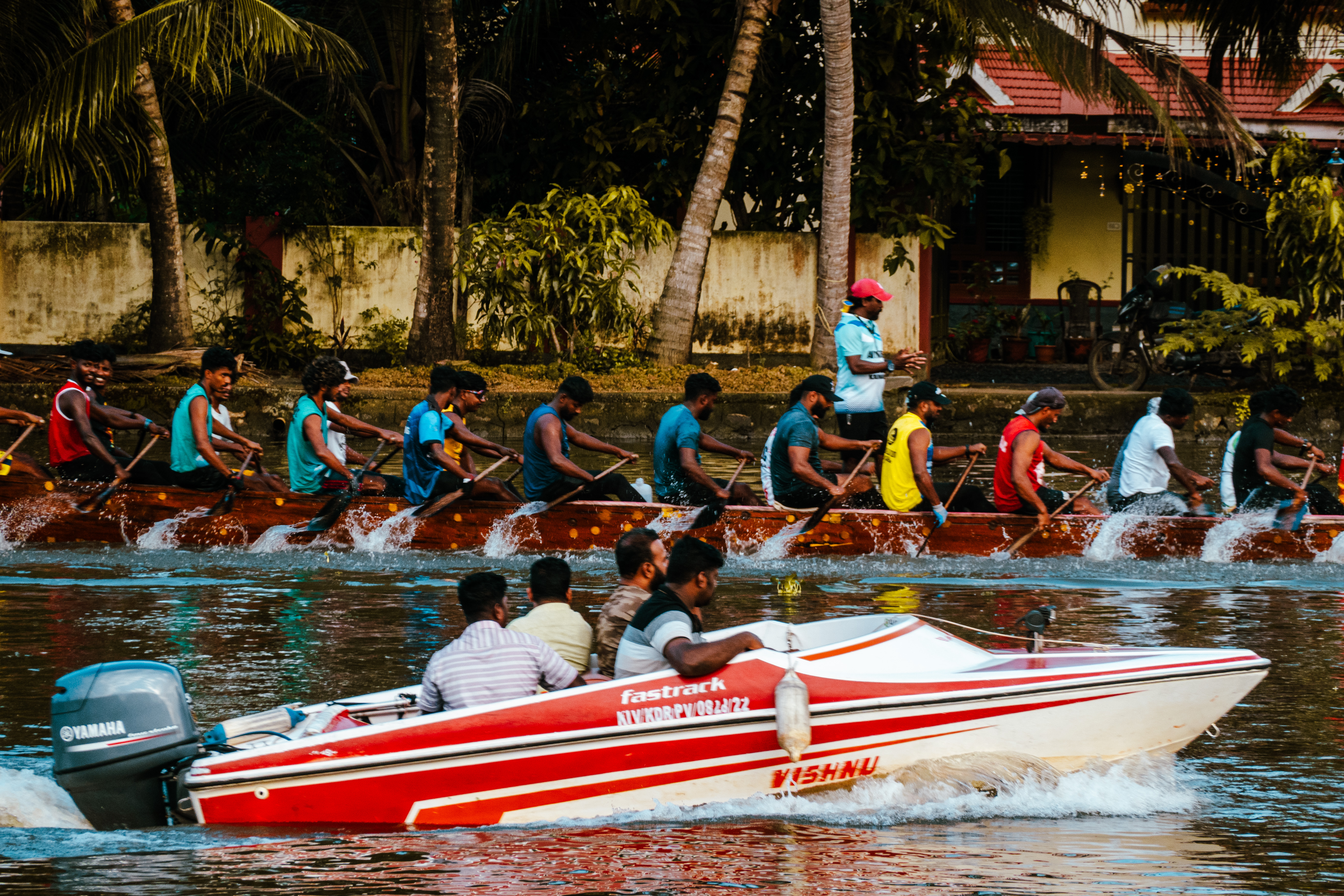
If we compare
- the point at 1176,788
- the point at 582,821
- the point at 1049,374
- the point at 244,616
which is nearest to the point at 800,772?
the point at 582,821

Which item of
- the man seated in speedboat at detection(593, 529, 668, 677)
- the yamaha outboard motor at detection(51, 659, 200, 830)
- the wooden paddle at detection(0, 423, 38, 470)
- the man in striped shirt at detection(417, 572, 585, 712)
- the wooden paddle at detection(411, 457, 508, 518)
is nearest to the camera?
the yamaha outboard motor at detection(51, 659, 200, 830)

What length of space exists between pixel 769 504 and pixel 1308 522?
3806 mm

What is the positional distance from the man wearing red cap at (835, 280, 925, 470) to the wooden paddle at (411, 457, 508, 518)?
295 cm

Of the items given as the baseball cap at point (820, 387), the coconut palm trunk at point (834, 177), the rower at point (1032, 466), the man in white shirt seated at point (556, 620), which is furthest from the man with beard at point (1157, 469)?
the coconut palm trunk at point (834, 177)

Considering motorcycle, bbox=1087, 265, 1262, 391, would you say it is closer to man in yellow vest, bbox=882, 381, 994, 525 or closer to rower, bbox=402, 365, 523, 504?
man in yellow vest, bbox=882, 381, 994, 525

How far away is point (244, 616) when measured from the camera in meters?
9.37

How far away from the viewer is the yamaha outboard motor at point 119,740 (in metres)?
5.49

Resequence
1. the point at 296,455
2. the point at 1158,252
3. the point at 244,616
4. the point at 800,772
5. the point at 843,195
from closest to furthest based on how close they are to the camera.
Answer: the point at 800,772 < the point at 244,616 < the point at 296,455 < the point at 843,195 < the point at 1158,252

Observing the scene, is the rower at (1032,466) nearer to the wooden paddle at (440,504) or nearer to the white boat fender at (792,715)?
the wooden paddle at (440,504)

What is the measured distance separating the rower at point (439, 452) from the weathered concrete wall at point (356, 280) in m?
8.98

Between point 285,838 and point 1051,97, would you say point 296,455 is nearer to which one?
point 285,838

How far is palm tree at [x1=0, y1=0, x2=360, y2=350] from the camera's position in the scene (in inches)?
635

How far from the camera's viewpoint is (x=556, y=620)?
6.39 meters

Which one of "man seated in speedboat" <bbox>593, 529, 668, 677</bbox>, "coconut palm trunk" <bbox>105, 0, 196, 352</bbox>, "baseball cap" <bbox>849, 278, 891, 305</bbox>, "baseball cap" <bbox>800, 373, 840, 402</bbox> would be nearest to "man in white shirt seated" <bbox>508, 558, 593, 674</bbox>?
"man seated in speedboat" <bbox>593, 529, 668, 677</bbox>
